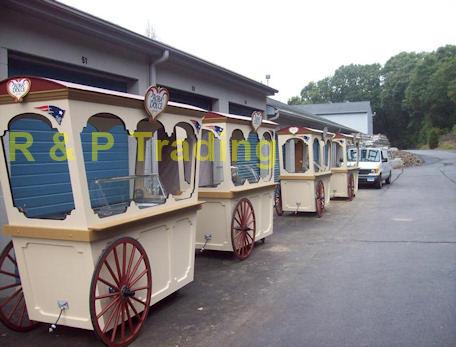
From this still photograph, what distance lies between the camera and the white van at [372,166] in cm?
2072

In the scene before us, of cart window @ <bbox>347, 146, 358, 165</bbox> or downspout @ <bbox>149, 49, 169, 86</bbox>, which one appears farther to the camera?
cart window @ <bbox>347, 146, 358, 165</bbox>

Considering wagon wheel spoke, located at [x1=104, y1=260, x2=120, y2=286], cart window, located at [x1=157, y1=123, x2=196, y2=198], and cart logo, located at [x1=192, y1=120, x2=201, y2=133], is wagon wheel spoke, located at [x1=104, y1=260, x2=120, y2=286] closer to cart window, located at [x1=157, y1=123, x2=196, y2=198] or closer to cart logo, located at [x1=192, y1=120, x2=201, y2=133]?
cart window, located at [x1=157, y1=123, x2=196, y2=198]

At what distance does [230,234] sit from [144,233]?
107 inches

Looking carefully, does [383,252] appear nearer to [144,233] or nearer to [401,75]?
[144,233]

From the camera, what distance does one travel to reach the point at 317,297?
587 cm

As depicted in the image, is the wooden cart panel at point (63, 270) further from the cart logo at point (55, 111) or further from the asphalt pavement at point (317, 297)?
the cart logo at point (55, 111)

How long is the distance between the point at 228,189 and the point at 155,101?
2.87 m

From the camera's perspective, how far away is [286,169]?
12883 millimetres

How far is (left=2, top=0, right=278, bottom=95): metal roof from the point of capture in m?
6.14

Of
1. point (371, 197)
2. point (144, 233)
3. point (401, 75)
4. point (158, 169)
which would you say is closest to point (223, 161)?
point (158, 169)

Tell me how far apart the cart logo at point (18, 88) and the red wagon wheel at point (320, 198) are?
30.6ft

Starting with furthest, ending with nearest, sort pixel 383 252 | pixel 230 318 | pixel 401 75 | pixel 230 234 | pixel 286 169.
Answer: pixel 401 75 → pixel 286 169 → pixel 383 252 → pixel 230 234 → pixel 230 318

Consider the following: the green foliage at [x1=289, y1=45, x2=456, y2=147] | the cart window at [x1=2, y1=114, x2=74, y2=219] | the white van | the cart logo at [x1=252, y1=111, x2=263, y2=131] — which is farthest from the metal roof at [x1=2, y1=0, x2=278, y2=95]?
the green foliage at [x1=289, y1=45, x2=456, y2=147]

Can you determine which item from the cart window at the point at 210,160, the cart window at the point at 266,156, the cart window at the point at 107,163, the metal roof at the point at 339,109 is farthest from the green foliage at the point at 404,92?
the cart window at the point at 107,163
